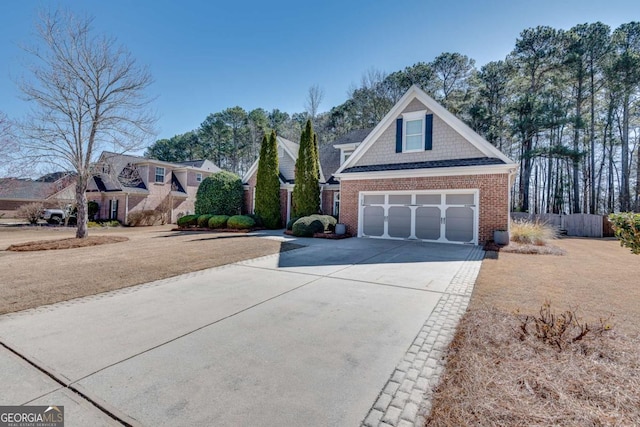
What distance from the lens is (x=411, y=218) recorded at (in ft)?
43.8

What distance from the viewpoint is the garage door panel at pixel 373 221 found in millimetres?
14095

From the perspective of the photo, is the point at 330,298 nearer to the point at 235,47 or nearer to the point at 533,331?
the point at 533,331

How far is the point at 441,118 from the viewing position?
13266 mm

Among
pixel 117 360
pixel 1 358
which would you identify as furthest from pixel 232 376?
pixel 1 358

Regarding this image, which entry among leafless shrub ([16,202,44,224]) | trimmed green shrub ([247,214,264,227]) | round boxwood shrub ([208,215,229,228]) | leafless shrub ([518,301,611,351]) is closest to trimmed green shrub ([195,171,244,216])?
round boxwood shrub ([208,215,229,228])

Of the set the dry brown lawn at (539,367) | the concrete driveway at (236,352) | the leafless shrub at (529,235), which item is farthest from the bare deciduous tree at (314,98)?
the dry brown lawn at (539,367)

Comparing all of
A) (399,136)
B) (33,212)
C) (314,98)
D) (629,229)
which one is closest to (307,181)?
(399,136)

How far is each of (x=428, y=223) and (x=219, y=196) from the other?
47.1 ft

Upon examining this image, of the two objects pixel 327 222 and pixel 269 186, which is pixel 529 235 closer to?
pixel 327 222

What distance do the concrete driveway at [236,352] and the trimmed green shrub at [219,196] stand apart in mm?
15079

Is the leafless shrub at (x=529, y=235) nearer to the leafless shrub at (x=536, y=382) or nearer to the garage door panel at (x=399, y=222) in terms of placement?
the garage door panel at (x=399, y=222)

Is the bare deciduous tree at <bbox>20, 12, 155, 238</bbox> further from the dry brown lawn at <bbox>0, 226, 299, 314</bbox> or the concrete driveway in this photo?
the concrete driveway

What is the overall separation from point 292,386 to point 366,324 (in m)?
1.70

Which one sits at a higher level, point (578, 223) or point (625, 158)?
point (625, 158)
